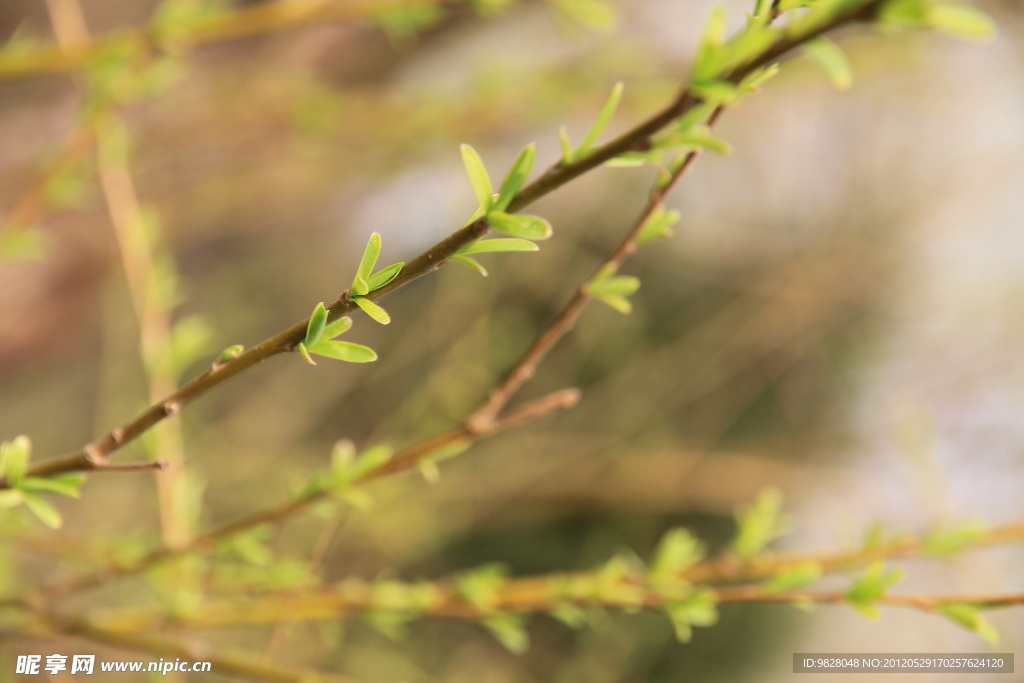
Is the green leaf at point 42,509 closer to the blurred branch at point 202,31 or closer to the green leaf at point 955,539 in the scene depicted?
the blurred branch at point 202,31

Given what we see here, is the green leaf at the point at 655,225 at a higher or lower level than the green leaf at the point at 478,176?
higher

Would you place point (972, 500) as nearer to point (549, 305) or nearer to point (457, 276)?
point (549, 305)

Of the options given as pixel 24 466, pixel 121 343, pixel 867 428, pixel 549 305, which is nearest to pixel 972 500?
pixel 867 428

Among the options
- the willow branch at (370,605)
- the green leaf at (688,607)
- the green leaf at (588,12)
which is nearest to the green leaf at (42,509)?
the willow branch at (370,605)

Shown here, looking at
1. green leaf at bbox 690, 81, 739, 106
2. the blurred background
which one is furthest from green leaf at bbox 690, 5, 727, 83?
the blurred background

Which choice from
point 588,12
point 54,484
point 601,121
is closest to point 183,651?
point 54,484

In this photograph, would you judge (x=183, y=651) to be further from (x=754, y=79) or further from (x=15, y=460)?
(x=754, y=79)
